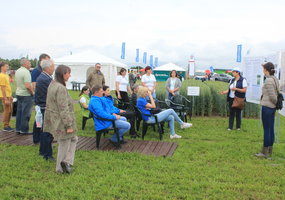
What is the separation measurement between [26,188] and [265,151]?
4023 millimetres

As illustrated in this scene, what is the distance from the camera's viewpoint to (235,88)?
7504mm

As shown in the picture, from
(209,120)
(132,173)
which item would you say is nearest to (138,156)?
(132,173)

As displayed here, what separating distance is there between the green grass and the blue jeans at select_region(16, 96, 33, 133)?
95 centimetres

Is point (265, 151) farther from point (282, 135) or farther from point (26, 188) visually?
point (26, 188)

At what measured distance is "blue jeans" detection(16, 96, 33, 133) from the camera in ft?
20.9

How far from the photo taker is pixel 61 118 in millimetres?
4062

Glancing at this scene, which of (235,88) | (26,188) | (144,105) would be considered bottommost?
(26,188)

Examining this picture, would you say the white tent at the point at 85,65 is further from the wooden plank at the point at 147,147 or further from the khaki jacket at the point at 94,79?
the wooden plank at the point at 147,147

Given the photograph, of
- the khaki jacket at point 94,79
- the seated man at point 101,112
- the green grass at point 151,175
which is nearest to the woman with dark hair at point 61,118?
the green grass at point 151,175

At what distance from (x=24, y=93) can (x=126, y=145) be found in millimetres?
2481

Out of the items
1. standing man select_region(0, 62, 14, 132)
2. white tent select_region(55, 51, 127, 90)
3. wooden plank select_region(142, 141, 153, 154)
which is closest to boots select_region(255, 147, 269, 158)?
wooden plank select_region(142, 141, 153, 154)

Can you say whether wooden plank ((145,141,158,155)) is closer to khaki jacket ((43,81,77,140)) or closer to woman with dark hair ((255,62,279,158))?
khaki jacket ((43,81,77,140))

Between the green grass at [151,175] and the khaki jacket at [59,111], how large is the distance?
0.65m

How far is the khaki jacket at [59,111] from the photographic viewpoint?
13.2ft
